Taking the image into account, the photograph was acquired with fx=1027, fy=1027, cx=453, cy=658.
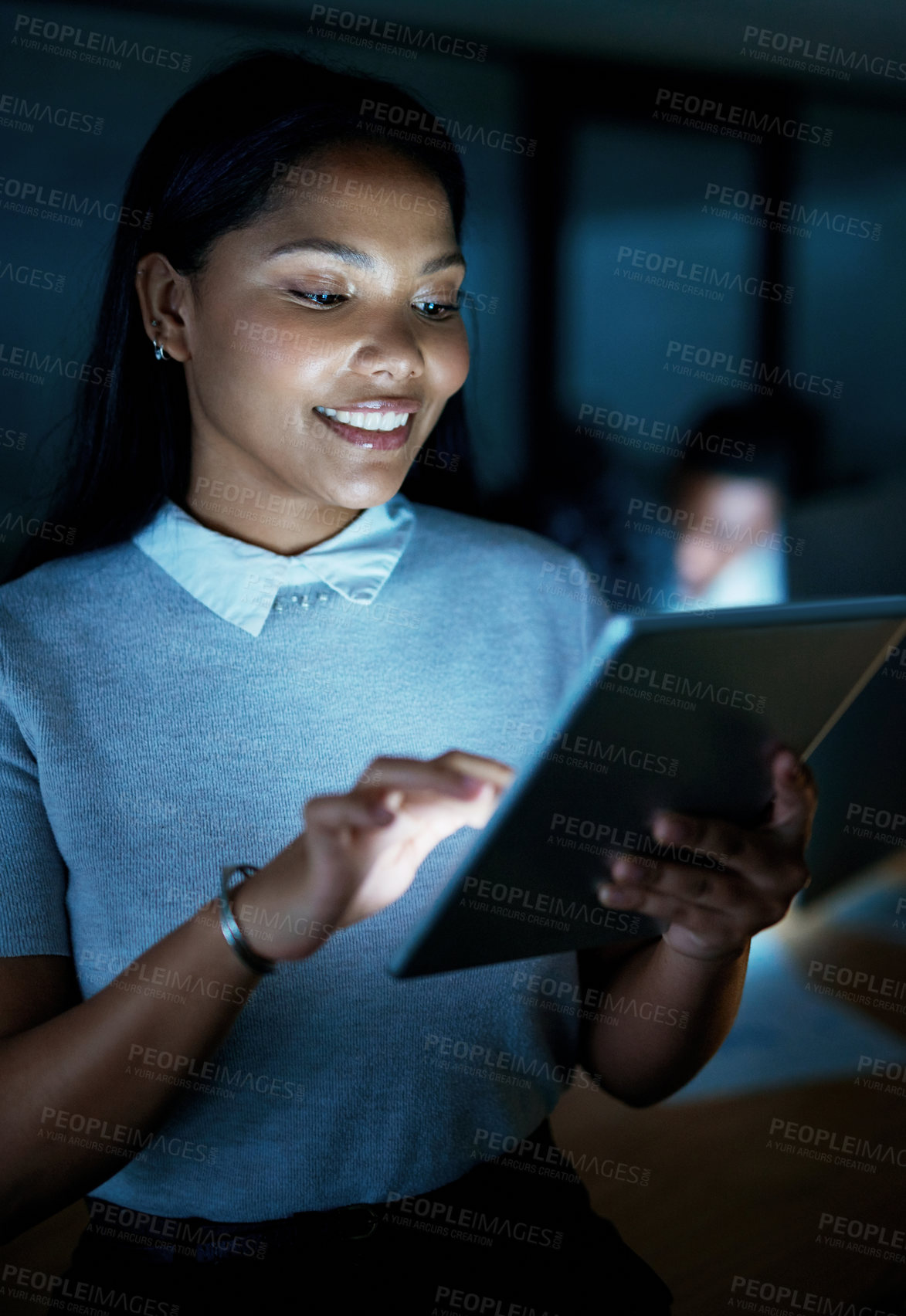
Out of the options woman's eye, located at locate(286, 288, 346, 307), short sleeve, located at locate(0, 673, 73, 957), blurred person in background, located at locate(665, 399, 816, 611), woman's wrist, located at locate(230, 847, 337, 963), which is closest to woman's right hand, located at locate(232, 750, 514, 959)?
woman's wrist, located at locate(230, 847, 337, 963)

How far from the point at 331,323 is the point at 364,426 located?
0.35ft

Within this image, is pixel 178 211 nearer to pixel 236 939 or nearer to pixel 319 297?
pixel 319 297

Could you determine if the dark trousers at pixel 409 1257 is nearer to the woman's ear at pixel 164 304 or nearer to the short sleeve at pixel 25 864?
the short sleeve at pixel 25 864

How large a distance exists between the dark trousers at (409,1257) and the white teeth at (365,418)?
30.4 inches

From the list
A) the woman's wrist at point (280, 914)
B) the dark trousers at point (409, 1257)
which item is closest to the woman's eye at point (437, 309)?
the woman's wrist at point (280, 914)

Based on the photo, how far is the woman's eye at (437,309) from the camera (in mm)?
1094

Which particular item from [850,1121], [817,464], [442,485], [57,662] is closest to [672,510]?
[817,464]

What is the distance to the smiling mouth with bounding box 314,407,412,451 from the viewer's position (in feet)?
3.46

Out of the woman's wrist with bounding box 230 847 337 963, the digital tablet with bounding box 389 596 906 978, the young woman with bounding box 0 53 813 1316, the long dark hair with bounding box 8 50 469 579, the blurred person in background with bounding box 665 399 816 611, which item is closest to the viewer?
the digital tablet with bounding box 389 596 906 978

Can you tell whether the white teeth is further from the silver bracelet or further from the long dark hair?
the silver bracelet

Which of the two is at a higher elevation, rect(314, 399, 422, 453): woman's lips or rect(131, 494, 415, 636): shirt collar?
rect(314, 399, 422, 453): woman's lips

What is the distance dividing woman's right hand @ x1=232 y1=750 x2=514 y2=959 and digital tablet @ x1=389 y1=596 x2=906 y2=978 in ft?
0.15

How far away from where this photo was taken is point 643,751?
775 millimetres

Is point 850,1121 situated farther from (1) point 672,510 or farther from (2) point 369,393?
(1) point 672,510
